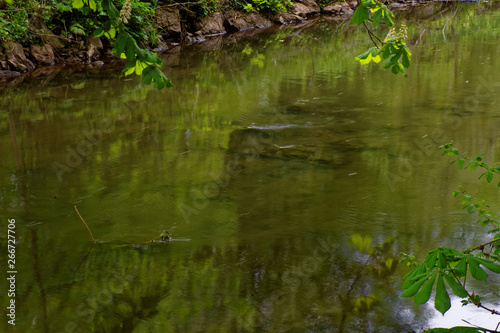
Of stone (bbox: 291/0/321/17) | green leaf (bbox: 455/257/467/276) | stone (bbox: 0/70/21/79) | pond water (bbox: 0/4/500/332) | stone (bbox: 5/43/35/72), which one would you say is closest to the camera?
green leaf (bbox: 455/257/467/276)

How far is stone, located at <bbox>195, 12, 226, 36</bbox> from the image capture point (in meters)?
17.0

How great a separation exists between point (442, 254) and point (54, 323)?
249 cm

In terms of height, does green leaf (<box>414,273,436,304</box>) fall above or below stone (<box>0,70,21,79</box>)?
below

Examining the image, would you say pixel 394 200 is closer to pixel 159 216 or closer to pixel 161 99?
pixel 159 216

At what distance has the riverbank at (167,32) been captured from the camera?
11.8 meters

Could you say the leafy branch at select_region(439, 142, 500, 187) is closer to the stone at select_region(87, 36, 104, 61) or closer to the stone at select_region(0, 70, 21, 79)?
the stone at select_region(0, 70, 21, 79)

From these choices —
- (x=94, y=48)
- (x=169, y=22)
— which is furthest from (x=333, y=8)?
(x=94, y=48)

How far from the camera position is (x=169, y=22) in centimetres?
1572

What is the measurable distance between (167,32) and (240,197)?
1188 cm

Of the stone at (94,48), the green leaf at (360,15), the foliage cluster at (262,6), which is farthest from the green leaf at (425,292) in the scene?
the foliage cluster at (262,6)

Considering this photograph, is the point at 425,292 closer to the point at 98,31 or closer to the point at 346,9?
the point at 98,31

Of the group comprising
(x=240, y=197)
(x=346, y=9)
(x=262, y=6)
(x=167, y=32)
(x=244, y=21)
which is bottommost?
(x=240, y=197)

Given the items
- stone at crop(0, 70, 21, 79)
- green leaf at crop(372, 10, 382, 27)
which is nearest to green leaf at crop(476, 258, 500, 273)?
green leaf at crop(372, 10, 382, 27)

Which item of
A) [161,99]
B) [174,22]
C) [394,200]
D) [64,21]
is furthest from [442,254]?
[174,22]
